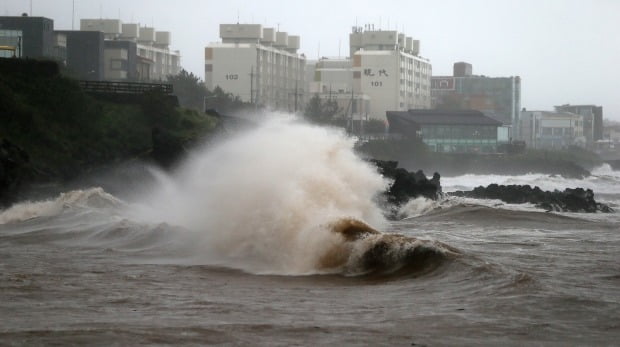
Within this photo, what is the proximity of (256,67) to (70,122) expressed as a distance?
83570 millimetres

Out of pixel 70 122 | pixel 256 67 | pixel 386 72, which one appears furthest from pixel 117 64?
pixel 70 122

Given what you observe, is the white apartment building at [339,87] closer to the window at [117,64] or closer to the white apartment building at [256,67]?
the white apartment building at [256,67]

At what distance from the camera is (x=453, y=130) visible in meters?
131

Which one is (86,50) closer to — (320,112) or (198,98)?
(198,98)

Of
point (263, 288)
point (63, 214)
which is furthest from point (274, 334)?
point (63, 214)

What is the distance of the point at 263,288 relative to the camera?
634 inches

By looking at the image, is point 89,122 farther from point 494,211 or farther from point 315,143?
point 315,143

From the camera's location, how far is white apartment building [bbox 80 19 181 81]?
11606 cm

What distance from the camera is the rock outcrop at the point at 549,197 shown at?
45.9 m

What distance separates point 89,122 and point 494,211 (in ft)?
74.6

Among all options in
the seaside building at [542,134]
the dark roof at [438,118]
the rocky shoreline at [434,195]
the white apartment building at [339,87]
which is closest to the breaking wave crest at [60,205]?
the rocky shoreline at [434,195]

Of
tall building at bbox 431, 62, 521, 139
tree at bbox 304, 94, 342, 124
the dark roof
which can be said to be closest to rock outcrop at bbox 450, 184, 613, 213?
tree at bbox 304, 94, 342, 124

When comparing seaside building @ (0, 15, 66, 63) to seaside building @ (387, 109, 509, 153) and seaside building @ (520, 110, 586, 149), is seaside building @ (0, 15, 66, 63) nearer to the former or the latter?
seaside building @ (387, 109, 509, 153)

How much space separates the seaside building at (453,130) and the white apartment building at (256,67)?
15840 millimetres
